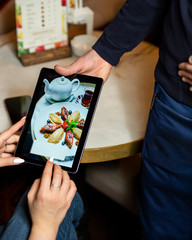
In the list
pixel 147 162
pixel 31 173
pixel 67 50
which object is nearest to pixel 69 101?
pixel 147 162

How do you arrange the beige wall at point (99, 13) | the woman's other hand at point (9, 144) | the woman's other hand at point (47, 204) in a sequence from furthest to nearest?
the beige wall at point (99, 13), the woman's other hand at point (9, 144), the woman's other hand at point (47, 204)

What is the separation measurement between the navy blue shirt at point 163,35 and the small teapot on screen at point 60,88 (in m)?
0.21

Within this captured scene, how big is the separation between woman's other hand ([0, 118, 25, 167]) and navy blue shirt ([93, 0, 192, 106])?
38cm

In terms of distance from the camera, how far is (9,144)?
889 millimetres

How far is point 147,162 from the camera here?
3.22ft

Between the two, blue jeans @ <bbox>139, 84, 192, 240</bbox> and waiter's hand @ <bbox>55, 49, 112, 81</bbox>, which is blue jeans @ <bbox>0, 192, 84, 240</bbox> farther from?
waiter's hand @ <bbox>55, 49, 112, 81</bbox>

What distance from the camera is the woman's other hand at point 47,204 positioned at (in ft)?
2.21

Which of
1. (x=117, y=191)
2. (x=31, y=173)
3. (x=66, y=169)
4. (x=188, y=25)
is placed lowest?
(x=31, y=173)

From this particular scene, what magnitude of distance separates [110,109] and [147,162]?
0.23 m

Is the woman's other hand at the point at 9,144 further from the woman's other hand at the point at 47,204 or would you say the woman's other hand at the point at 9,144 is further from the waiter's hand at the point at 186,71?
the waiter's hand at the point at 186,71

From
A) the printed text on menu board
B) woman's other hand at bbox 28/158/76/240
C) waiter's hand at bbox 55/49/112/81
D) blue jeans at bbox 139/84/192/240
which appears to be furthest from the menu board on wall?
woman's other hand at bbox 28/158/76/240

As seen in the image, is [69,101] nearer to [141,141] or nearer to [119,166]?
[141,141]

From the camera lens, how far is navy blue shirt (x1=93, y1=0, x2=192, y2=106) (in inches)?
31.8

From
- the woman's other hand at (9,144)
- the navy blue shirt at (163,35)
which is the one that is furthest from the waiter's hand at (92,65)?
the woman's other hand at (9,144)
